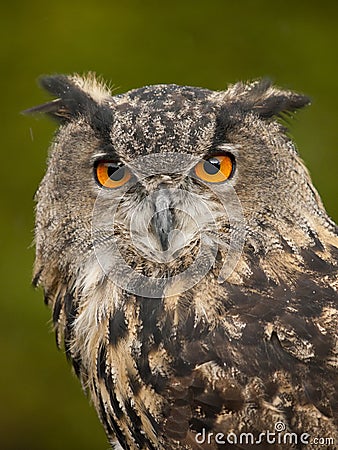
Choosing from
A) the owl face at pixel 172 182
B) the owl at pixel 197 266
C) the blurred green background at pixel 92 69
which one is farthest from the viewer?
the blurred green background at pixel 92 69

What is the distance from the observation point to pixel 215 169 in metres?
2.31

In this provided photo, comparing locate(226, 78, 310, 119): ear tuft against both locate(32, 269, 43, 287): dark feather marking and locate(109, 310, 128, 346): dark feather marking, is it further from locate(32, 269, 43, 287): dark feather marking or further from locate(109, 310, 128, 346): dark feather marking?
locate(32, 269, 43, 287): dark feather marking

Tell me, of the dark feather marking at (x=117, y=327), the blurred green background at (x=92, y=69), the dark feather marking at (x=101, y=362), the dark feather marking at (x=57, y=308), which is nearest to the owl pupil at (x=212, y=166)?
the dark feather marking at (x=117, y=327)

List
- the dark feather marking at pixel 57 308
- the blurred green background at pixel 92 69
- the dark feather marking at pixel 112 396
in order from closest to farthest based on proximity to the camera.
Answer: the dark feather marking at pixel 112 396, the dark feather marking at pixel 57 308, the blurred green background at pixel 92 69

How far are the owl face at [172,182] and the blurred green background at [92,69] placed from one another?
2.50 meters

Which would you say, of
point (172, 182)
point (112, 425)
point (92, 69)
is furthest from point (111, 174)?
point (92, 69)

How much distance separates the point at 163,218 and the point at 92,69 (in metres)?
3.02

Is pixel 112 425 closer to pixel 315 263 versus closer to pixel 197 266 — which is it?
pixel 197 266

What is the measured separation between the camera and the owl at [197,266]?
7.10 feet

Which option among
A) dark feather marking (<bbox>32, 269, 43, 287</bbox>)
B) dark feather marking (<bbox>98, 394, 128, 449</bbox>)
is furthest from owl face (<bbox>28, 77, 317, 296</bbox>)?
dark feather marking (<bbox>98, 394, 128, 449</bbox>)

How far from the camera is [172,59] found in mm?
5238

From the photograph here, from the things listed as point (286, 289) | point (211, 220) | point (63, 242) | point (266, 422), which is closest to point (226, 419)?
point (266, 422)

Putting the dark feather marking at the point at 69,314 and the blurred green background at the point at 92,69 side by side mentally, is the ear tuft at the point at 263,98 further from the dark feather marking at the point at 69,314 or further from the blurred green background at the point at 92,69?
the blurred green background at the point at 92,69

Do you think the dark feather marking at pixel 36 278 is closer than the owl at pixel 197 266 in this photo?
No
